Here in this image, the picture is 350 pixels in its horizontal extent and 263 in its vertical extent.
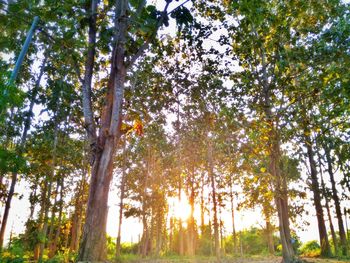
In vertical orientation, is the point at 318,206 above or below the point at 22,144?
below

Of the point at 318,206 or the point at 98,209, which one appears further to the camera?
the point at 318,206

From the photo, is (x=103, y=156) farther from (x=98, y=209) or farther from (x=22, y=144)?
(x=22, y=144)

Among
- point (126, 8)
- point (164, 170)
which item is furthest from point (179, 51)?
point (164, 170)

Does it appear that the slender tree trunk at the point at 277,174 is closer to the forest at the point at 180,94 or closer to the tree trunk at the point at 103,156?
the forest at the point at 180,94

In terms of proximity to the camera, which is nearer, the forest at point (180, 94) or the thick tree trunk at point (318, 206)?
the forest at point (180, 94)

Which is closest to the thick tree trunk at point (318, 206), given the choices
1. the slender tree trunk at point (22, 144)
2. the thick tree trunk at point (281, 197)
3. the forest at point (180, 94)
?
the forest at point (180, 94)

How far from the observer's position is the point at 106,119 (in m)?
7.99

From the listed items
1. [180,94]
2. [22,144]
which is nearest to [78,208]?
[22,144]

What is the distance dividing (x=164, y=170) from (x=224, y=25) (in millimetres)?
20852

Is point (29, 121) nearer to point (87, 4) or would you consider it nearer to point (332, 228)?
Result: point (87, 4)

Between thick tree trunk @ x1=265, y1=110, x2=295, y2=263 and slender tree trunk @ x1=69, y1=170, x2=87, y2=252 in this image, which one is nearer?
thick tree trunk @ x1=265, y1=110, x2=295, y2=263

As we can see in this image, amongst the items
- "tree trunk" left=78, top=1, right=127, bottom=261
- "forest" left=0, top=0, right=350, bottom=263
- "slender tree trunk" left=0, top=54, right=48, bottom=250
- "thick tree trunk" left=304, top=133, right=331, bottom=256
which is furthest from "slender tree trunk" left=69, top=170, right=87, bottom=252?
"tree trunk" left=78, top=1, right=127, bottom=261

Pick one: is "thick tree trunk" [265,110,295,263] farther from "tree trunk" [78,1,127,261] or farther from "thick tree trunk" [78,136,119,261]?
"thick tree trunk" [78,136,119,261]

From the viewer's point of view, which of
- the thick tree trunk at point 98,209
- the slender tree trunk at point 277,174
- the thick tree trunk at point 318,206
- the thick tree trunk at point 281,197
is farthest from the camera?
the thick tree trunk at point 318,206
